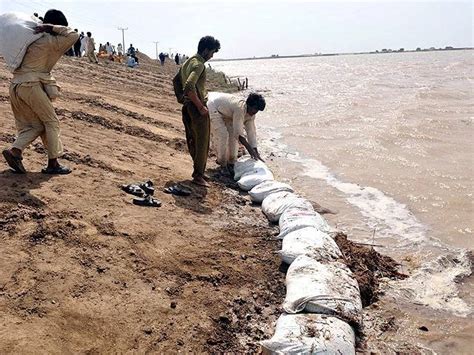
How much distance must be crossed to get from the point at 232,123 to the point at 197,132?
90 centimetres

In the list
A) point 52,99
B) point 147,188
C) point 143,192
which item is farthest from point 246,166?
point 52,99

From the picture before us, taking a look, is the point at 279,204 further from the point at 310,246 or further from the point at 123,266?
the point at 123,266

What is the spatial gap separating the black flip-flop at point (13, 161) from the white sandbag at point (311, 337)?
265 centimetres

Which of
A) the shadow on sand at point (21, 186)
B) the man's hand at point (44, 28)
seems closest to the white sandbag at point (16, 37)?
the man's hand at point (44, 28)

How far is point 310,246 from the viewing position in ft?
11.0

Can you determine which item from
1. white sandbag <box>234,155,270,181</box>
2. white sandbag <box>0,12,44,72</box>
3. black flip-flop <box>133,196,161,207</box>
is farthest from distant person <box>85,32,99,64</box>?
black flip-flop <box>133,196,161,207</box>

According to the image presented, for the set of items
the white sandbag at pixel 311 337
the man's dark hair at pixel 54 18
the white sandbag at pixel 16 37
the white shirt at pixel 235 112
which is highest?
the man's dark hair at pixel 54 18

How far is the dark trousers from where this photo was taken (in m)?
4.72

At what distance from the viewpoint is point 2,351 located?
81.9 inches

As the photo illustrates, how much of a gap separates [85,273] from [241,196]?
253cm

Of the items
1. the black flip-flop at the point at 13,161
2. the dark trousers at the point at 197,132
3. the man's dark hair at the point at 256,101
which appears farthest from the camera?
the man's dark hair at the point at 256,101

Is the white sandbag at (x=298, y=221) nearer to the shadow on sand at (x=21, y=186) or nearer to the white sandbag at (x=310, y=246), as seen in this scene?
the white sandbag at (x=310, y=246)

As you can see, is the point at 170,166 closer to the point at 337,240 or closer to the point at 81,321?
the point at 337,240

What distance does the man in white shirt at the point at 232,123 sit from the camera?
5230mm
